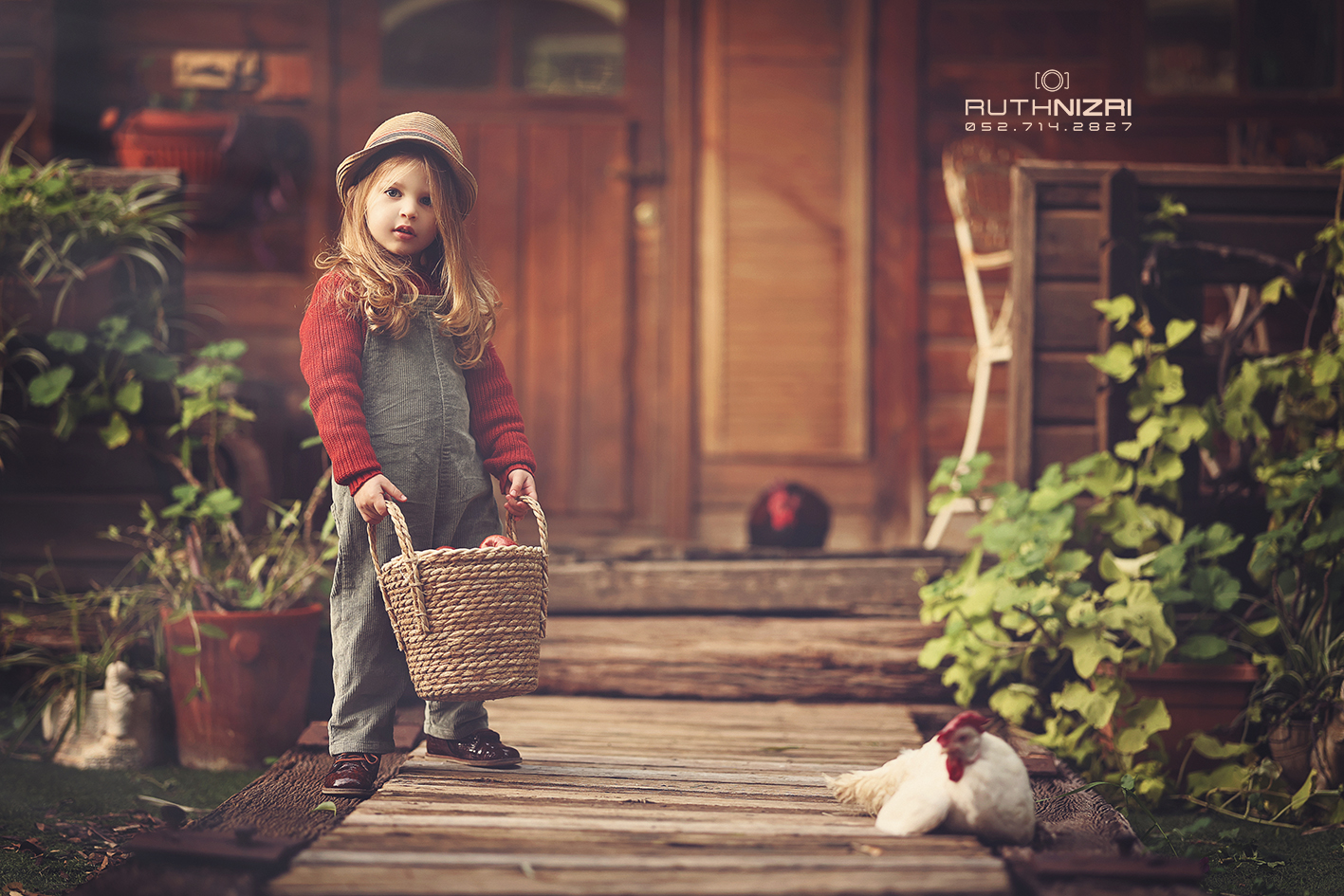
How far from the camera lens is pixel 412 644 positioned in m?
1.74

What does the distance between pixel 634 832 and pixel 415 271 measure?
110cm

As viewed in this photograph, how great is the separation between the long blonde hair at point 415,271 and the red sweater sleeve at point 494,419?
4cm

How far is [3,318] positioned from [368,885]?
2.15 meters

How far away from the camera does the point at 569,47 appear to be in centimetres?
423

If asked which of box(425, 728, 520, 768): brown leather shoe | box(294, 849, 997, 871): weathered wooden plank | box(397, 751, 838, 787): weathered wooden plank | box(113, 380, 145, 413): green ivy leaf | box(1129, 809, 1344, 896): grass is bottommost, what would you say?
box(1129, 809, 1344, 896): grass

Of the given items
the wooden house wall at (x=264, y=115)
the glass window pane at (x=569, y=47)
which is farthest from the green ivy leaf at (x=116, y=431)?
the glass window pane at (x=569, y=47)

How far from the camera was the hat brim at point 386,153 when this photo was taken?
1864mm

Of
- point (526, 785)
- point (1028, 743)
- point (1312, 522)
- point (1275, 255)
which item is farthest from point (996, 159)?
point (526, 785)

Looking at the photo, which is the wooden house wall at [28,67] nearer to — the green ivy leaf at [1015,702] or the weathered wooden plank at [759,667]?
the weathered wooden plank at [759,667]

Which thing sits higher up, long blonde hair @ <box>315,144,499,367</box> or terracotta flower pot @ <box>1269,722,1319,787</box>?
long blonde hair @ <box>315,144,499,367</box>

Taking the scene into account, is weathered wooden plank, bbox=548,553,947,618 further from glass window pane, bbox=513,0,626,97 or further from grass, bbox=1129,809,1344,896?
glass window pane, bbox=513,0,626,97

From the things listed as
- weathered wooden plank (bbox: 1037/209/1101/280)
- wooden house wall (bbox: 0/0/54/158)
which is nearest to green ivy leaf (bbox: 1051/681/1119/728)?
weathered wooden plank (bbox: 1037/209/1101/280)

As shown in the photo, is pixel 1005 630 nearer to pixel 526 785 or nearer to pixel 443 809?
pixel 526 785

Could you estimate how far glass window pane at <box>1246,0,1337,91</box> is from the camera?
4.16 metres
